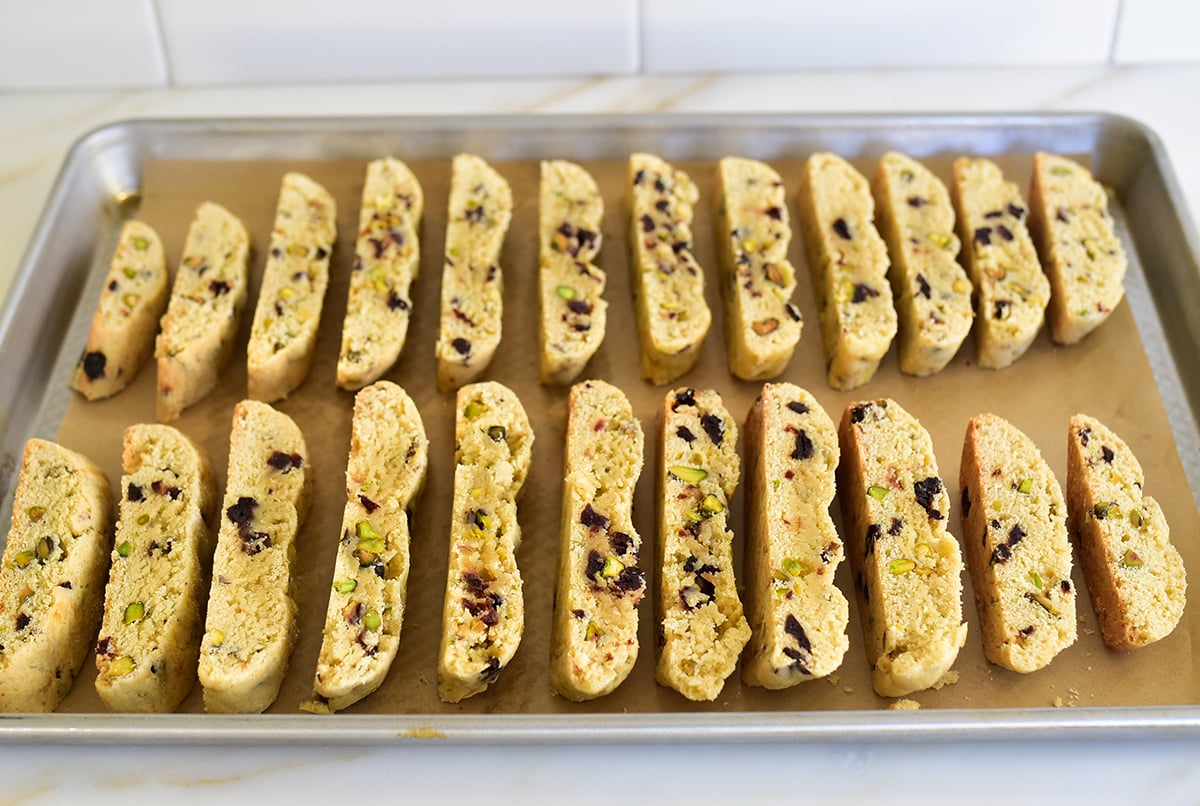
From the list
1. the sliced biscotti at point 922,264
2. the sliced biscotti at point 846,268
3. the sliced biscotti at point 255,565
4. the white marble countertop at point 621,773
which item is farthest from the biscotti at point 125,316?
the sliced biscotti at point 922,264

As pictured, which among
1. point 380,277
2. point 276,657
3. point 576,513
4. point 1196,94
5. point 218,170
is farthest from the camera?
point 1196,94

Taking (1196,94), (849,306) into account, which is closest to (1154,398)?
(849,306)

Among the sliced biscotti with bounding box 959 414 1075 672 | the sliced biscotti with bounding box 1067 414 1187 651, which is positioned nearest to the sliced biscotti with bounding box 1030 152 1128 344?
the sliced biscotti with bounding box 1067 414 1187 651

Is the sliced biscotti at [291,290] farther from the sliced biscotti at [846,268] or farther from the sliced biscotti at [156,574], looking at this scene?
the sliced biscotti at [846,268]

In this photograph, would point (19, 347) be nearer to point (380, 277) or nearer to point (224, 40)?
point (380, 277)

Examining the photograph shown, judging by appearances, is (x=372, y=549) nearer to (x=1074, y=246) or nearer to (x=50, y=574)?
(x=50, y=574)

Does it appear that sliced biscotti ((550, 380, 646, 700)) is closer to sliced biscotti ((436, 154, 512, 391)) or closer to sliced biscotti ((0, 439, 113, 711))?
sliced biscotti ((436, 154, 512, 391))
